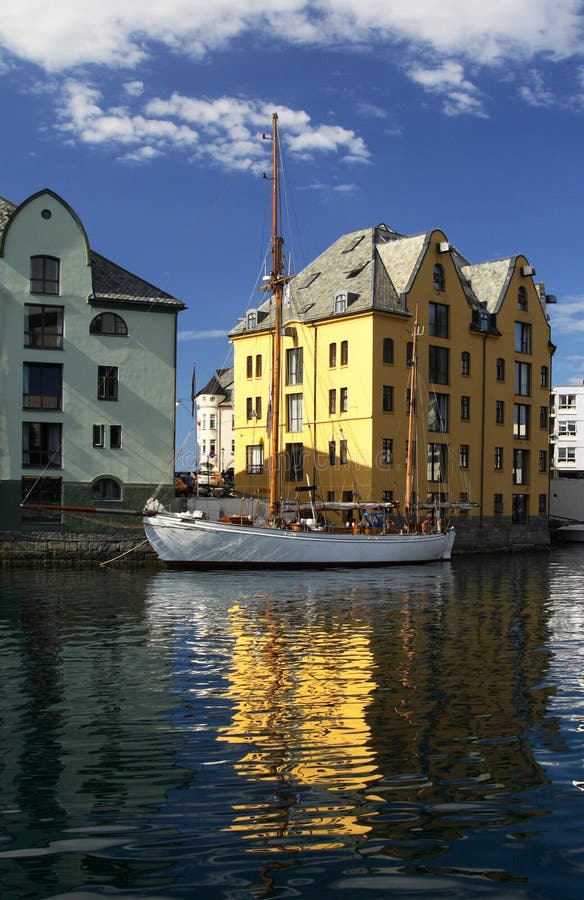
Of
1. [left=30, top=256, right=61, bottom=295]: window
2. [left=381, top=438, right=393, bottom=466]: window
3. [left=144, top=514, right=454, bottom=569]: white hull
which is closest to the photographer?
[left=144, top=514, right=454, bottom=569]: white hull

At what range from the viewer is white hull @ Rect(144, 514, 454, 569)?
48281 millimetres

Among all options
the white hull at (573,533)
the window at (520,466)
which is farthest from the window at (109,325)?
the white hull at (573,533)

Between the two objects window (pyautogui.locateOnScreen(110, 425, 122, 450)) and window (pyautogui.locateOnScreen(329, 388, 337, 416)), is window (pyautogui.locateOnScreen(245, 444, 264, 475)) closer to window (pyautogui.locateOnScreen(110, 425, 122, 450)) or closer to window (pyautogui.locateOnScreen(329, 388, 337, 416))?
window (pyautogui.locateOnScreen(329, 388, 337, 416))

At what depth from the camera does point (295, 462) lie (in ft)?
230

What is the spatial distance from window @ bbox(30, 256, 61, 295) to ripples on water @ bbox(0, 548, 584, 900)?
99.8 feet

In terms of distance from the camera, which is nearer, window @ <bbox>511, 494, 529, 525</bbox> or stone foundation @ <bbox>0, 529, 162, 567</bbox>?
stone foundation @ <bbox>0, 529, 162, 567</bbox>

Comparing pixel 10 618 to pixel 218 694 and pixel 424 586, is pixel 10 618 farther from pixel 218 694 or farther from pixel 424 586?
pixel 424 586

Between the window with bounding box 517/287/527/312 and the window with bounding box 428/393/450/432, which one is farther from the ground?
the window with bounding box 517/287/527/312

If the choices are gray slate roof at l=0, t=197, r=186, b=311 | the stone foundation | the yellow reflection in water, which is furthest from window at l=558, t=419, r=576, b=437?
the yellow reflection in water

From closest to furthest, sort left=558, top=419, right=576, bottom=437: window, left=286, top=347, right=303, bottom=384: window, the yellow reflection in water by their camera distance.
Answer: the yellow reflection in water < left=286, top=347, right=303, bottom=384: window < left=558, top=419, right=576, bottom=437: window

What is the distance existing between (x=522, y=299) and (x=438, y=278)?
11430mm

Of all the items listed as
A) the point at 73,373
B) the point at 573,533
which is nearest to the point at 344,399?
the point at 73,373

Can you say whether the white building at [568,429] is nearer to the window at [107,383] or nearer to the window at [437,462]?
the window at [437,462]

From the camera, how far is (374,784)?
11.4 metres
